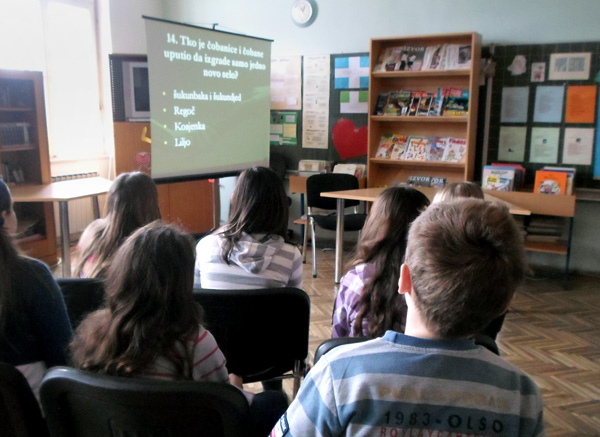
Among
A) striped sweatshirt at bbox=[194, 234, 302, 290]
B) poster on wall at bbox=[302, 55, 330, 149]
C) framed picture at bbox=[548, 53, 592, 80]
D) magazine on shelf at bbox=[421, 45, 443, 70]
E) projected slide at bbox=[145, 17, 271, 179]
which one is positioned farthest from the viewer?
poster on wall at bbox=[302, 55, 330, 149]

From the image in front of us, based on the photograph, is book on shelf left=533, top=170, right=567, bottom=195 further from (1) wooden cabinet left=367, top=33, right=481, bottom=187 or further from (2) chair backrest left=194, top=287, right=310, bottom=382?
(2) chair backrest left=194, top=287, right=310, bottom=382

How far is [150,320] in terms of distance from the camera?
125cm

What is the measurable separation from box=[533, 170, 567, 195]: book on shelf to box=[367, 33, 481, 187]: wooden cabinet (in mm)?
604

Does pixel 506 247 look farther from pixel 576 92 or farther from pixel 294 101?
pixel 294 101

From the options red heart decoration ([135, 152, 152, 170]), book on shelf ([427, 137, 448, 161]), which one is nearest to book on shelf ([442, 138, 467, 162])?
book on shelf ([427, 137, 448, 161])

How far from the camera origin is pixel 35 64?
5.49 metres

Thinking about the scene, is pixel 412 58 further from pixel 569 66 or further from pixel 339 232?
pixel 339 232

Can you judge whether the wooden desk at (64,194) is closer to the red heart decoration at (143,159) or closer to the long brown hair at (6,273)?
the red heart decoration at (143,159)

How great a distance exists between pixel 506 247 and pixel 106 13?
603 cm

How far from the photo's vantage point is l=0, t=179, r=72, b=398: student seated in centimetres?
144

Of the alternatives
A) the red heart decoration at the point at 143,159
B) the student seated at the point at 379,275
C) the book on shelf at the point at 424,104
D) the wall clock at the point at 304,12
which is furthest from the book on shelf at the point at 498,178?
the red heart decoration at the point at 143,159

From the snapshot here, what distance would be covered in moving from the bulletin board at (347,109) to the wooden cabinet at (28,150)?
2614 mm

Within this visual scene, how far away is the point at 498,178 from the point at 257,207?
10.3 ft

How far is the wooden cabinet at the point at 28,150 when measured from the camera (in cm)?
471
